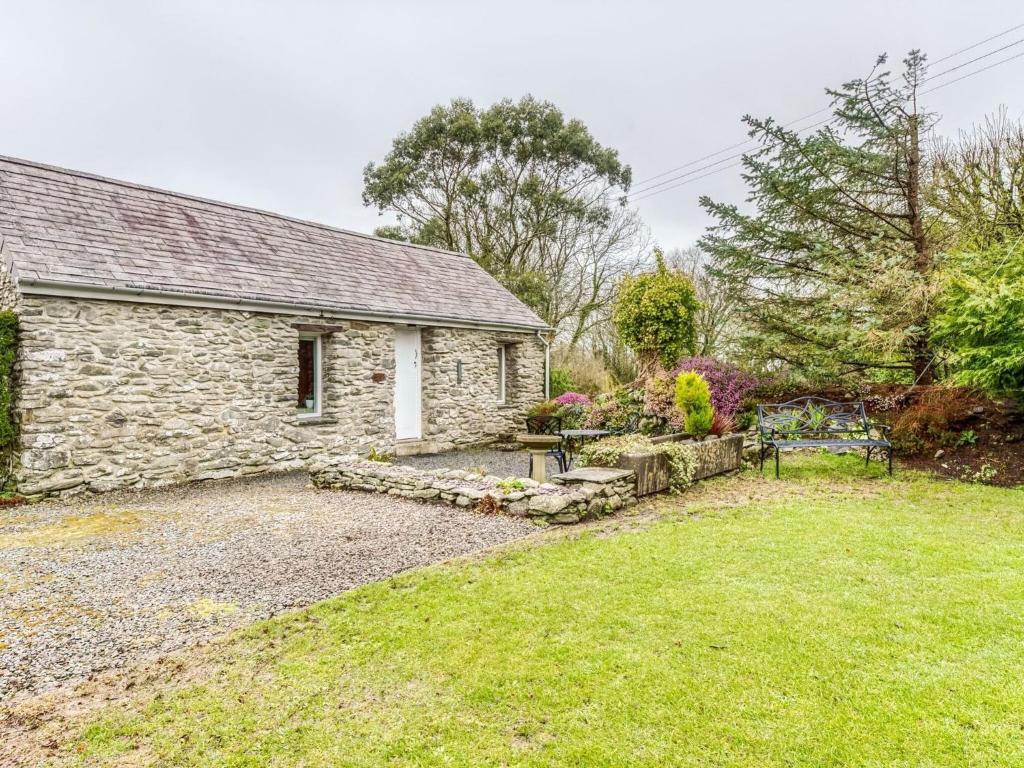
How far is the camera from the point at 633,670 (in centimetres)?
313

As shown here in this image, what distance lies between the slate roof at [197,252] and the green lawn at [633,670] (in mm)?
7120

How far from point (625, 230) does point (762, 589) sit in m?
21.8

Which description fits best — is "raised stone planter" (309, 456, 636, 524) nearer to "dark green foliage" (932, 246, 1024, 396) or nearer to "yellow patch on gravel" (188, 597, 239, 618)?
"yellow patch on gravel" (188, 597, 239, 618)

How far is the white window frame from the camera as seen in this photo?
1480 centimetres

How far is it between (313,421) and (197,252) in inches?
138

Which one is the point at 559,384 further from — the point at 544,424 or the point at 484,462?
the point at 484,462

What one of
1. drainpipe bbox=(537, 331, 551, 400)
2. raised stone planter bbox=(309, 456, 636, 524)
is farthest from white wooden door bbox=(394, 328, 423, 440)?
raised stone planter bbox=(309, 456, 636, 524)

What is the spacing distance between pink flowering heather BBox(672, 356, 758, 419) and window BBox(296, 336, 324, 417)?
678 centimetres

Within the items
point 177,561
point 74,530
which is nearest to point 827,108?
point 177,561

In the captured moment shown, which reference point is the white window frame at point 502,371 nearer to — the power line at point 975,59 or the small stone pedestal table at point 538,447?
the small stone pedestal table at point 538,447

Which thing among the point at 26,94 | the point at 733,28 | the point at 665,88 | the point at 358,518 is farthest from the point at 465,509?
the point at 26,94

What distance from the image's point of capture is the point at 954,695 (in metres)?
2.83

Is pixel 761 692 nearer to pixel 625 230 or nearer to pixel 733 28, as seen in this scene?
pixel 733 28

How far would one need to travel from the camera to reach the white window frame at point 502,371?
14797 millimetres
